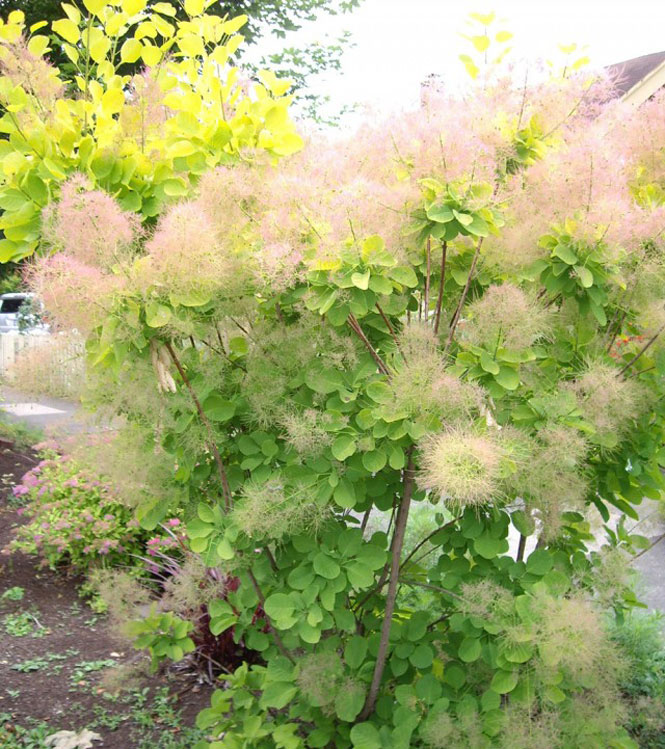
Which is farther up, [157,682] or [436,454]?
[436,454]

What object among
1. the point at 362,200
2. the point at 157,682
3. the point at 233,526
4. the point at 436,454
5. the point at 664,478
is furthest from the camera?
the point at 157,682

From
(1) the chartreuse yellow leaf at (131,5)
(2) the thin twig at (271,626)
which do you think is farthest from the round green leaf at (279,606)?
(1) the chartreuse yellow leaf at (131,5)

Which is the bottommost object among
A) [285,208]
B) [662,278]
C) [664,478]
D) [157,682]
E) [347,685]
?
[157,682]

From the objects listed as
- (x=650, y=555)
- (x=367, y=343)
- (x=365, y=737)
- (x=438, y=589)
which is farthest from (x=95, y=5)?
(x=650, y=555)

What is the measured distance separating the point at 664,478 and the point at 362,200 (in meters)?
1.30

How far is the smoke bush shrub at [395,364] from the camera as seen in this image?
185 cm

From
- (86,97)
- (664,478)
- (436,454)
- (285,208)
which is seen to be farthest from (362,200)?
(664,478)

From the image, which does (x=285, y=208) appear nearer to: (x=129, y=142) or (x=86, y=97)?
(x=129, y=142)

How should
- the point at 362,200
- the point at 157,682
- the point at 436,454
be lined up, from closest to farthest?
the point at 436,454 < the point at 362,200 < the point at 157,682

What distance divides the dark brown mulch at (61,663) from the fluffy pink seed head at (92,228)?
6.84 ft

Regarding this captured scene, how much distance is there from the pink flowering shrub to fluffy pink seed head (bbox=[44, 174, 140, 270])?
103 inches

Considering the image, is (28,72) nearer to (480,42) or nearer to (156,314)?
(156,314)

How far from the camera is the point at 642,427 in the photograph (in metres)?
2.21

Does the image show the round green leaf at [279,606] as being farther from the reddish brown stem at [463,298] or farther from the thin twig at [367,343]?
the reddish brown stem at [463,298]
